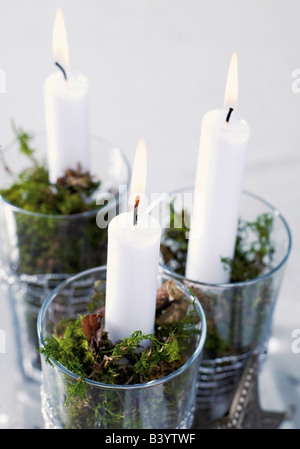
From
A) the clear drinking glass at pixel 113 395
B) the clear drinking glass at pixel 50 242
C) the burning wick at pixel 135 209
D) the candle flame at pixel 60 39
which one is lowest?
the clear drinking glass at pixel 113 395

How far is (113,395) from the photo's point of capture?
1.65 feet

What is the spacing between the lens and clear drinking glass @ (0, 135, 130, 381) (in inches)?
27.3

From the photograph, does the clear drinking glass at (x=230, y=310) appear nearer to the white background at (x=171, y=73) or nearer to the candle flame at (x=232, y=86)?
the candle flame at (x=232, y=86)

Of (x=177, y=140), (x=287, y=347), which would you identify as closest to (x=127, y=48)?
(x=177, y=140)

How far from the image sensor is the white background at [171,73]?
1.14m

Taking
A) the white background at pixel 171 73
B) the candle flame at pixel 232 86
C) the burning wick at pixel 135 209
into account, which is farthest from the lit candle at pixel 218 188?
the white background at pixel 171 73

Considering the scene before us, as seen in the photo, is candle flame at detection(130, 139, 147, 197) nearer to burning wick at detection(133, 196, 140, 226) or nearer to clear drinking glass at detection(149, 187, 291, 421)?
burning wick at detection(133, 196, 140, 226)

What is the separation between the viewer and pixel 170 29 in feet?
4.60

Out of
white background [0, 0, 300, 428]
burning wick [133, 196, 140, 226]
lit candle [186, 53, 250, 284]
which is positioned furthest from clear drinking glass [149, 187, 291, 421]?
white background [0, 0, 300, 428]

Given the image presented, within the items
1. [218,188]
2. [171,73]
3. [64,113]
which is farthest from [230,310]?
[171,73]

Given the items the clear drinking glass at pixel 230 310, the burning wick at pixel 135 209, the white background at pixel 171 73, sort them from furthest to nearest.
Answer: the white background at pixel 171 73, the clear drinking glass at pixel 230 310, the burning wick at pixel 135 209

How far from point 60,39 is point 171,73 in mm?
655

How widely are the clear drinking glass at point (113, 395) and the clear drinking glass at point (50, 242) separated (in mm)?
106

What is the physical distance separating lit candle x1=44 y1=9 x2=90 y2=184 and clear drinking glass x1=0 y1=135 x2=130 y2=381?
0.17 feet
